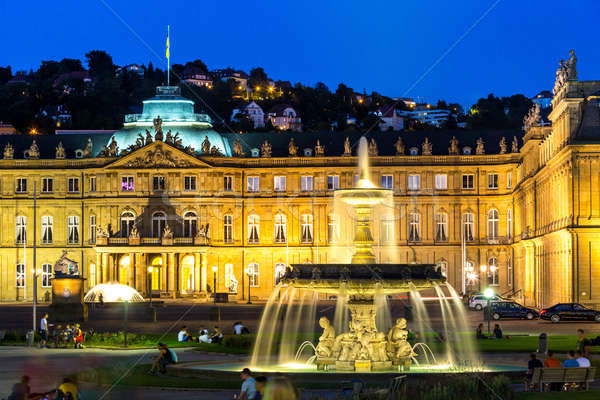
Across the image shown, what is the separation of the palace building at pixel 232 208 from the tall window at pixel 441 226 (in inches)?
3.7

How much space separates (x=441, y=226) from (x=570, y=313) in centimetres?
4208

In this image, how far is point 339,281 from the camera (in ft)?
119

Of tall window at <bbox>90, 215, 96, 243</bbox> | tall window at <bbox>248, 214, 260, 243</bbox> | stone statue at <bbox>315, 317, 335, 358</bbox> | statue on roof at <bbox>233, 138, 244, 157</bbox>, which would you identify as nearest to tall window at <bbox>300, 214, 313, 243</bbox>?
tall window at <bbox>248, 214, 260, 243</bbox>

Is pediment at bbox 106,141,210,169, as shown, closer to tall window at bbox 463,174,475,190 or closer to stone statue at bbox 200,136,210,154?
stone statue at bbox 200,136,210,154

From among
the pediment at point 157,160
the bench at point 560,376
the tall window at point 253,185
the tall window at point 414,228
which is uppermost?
the pediment at point 157,160

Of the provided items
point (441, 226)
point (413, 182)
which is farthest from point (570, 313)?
point (413, 182)

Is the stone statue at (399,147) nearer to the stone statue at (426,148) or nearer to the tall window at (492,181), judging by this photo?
the stone statue at (426,148)

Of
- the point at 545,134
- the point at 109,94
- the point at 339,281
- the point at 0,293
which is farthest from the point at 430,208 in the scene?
the point at 109,94

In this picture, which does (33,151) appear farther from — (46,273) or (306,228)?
(306,228)

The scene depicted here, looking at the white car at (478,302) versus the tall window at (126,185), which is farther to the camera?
the tall window at (126,185)

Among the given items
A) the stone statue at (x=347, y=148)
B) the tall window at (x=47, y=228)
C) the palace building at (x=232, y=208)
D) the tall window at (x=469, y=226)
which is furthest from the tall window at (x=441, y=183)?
the tall window at (x=47, y=228)

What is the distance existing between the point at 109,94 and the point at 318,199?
98.0 meters

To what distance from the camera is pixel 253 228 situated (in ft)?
359

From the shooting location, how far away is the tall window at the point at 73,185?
11006 cm
